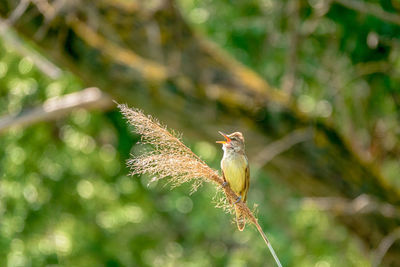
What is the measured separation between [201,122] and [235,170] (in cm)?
232

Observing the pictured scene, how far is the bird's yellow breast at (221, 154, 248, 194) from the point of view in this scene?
4977 mm

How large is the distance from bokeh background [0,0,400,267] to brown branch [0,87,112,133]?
1.1 inches

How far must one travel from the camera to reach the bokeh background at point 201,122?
7250 millimetres

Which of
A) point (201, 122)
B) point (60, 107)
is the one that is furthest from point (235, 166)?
point (60, 107)

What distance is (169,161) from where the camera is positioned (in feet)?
9.78

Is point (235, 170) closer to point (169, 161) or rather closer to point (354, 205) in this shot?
point (169, 161)

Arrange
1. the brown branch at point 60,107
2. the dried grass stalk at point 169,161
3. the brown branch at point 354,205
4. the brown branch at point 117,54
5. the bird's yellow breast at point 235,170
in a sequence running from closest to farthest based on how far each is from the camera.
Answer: the dried grass stalk at point 169,161, the bird's yellow breast at point 235,170, the brown branch at point 117,54, the brown branch at point 354,205, the brown branch at point 60,107

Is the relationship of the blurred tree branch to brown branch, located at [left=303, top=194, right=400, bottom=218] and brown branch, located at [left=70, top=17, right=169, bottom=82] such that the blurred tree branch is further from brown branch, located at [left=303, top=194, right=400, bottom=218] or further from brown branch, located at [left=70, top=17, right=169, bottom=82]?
brown branch, located at [left=303, top=194, right=400, bottom=218]

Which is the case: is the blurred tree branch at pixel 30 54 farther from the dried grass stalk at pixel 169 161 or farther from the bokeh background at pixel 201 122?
the dried grass stalk at pixel 169 161

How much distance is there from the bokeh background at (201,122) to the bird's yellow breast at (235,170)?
2.17 m

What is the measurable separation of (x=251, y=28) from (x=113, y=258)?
5528 millimetres

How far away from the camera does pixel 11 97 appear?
36.3 ft

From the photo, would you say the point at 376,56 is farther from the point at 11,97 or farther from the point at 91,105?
the point at 11,97

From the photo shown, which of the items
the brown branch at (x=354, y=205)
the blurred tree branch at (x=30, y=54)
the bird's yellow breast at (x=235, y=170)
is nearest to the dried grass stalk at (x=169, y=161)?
the bird's yellow breast at (x=235, y=170)
